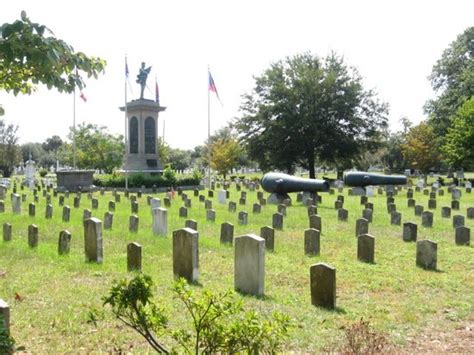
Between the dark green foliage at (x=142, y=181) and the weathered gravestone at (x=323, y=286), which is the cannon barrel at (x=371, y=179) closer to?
the dark green foliage at (x=142, y=181)

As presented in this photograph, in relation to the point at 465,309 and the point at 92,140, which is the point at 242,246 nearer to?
the point at 465,309

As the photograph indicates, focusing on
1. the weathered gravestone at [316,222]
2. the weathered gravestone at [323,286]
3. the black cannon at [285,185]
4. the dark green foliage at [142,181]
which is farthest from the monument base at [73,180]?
the weathered gravestone at [323,286]

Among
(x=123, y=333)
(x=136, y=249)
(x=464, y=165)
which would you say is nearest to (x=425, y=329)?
(x=123, y=333)

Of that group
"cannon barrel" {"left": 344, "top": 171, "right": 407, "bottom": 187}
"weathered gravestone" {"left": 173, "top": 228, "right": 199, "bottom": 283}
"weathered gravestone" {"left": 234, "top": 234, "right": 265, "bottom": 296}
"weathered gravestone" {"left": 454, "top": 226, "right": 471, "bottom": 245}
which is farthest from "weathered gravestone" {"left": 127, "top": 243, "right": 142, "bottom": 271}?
"cannon barrel" {"left": 344, "top": 171, "right": 407, "bottom": 187}

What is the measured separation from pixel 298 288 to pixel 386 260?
318cm

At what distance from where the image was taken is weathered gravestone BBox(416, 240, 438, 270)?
31.3 ft

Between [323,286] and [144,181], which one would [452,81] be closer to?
[144,181]

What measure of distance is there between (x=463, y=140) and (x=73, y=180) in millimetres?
29024

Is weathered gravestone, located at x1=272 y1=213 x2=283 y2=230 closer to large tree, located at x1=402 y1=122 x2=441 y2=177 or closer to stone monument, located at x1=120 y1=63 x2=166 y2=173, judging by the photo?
stone monument, located at x1=120 y1=63 x2=166 y2=173

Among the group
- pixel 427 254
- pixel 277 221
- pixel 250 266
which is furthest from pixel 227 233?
pixel 427 254

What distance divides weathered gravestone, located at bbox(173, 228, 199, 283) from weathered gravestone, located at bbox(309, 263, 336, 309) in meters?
2.18

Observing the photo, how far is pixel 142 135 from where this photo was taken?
3747cm

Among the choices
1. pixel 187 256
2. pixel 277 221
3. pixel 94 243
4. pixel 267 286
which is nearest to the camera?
pixel 267 286

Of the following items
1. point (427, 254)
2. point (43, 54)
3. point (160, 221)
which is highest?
point (43, 54)
